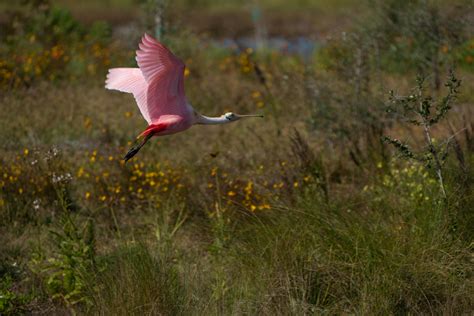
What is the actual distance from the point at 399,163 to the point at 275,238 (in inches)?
81.3

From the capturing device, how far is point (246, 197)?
579 centimetres

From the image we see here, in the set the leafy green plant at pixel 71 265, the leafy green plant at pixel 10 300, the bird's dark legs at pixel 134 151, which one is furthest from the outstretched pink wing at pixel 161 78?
the leafy green plant at pixel 10 300

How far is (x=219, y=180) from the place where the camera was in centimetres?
623

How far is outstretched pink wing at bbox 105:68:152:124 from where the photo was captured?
5445mm

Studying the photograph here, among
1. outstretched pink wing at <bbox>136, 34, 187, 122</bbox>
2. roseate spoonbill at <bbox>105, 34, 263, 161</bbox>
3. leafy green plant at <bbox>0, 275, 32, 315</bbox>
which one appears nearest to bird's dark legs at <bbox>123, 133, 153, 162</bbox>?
roseate spoonbill at <bbox>105, 34, 263, 161</bbox>

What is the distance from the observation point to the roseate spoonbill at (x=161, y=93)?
195 inches

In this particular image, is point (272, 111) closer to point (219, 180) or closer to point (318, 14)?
point (219, 180)

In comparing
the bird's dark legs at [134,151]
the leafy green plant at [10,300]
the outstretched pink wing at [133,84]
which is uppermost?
the outstretched pink wing at [133,84]

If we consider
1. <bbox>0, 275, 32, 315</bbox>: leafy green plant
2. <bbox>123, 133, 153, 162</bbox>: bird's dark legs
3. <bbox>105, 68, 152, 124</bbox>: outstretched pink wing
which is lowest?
<bbox>0, 275, 32, 315</bbox>: leafy green plant

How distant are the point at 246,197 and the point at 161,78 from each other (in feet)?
3.65

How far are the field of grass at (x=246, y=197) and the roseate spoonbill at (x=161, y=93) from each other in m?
0.60

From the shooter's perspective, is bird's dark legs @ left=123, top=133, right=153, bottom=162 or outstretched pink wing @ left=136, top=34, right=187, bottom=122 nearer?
outstretched pink wing @ left=136, top=34, right=187, bottom=122

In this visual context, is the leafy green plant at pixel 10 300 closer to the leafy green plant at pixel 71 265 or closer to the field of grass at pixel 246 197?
the field of grass at pixel 246 197

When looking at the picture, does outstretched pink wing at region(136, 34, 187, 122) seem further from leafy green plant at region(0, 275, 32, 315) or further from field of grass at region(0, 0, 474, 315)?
leafy green plant at region(0, 275, 32, 315)
